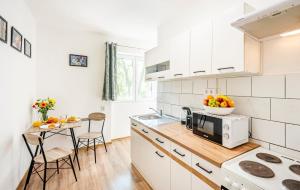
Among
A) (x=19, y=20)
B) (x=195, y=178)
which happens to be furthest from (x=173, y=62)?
(x=19, y=20)

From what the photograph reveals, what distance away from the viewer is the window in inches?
145

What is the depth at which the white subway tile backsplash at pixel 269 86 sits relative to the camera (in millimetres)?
1175

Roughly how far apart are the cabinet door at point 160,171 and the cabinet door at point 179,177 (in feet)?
0.28

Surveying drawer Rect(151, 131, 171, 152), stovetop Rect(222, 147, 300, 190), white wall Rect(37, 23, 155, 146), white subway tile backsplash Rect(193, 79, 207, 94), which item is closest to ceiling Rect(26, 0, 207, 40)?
white wall Rect(37, 23, 155, 146)

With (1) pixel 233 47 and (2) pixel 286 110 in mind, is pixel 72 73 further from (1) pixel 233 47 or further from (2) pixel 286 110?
(2) pixel 286 110

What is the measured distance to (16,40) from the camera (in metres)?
1.77

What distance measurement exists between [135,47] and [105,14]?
4.54 ft

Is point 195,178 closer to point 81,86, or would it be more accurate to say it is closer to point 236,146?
point 236,146

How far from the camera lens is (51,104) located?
8.28 ft

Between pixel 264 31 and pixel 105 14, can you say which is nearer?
pixel 264 31

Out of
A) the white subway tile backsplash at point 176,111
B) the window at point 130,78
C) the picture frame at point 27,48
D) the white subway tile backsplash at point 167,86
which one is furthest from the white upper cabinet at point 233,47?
the window at point 130,78

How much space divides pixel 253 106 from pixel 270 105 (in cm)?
13

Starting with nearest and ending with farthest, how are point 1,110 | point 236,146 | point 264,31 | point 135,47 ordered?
1. point 264,31
2. point 236,146
3. point 1,110
4. point 135,47

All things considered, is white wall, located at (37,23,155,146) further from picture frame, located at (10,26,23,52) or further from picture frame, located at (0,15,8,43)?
picture frame, located at (0,15,8,43)
